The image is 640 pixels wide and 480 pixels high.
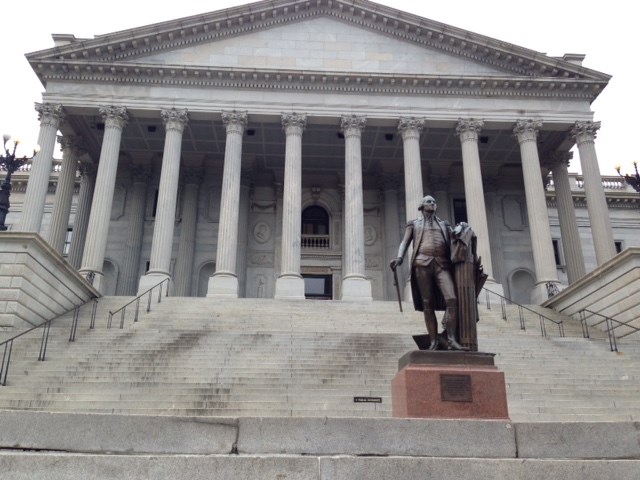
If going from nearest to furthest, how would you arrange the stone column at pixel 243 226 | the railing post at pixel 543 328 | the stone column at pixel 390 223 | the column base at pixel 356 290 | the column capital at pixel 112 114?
the railing post at pixel 543 328 < the column base at pixel 356 290 < the column capital at pixel 112 114 < the stone column at pixel 243 226 < the stone column at pixel 390 223

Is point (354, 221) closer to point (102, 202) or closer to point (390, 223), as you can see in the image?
point (390, 223)

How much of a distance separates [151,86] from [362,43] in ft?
37.0

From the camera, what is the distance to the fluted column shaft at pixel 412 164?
26578 millimetres

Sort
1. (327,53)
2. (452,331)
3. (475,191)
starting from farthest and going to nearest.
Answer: (327,53)
(475,191)
(452,331)

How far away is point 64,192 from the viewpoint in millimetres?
29672

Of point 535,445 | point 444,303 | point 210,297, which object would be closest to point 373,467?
point 535,445

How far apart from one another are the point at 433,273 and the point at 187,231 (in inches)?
1012

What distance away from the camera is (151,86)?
28188 mm

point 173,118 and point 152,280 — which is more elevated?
point 173,118

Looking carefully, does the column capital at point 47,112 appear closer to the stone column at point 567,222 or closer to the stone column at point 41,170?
the stone column at point 41,170

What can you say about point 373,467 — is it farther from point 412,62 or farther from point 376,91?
point 412,62

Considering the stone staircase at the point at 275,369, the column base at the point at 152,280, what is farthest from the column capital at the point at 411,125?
the column base at the point at 152,280

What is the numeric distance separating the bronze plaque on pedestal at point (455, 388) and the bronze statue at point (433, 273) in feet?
2.78

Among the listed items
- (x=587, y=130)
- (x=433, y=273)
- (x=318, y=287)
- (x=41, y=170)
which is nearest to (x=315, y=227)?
(x=318, y=287)
